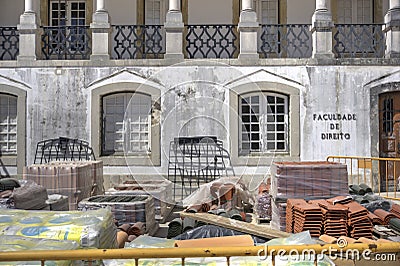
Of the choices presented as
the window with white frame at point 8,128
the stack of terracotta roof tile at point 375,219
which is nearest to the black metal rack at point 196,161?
the window with white frame at point 8,128

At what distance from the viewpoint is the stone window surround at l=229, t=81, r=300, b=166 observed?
12.4 meters

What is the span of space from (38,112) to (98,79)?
1.90 metres

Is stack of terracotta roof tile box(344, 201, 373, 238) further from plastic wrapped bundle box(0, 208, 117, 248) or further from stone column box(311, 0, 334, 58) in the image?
stone column box(311, 0, 334, 58)

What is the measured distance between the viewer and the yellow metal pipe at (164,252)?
9.18 ft

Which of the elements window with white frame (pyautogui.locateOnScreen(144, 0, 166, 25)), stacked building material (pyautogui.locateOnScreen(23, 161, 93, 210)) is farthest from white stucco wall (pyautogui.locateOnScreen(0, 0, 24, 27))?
stacked building material (pyautogui.locateOnScreen(23, 161, 93, 210))

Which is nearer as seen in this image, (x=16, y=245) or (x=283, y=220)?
(x=16, y=245)

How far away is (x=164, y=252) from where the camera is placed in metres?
2.92

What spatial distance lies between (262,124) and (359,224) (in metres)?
6.15

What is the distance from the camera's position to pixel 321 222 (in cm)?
701

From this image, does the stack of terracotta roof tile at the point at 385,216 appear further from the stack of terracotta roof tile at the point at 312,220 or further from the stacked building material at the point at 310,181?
the stack of terracotta roof tile at the point at 312,220

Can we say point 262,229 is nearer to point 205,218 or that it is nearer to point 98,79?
point 205,218

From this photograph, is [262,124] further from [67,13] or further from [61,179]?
[67,13]

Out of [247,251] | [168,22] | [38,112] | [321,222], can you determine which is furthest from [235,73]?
[247,251]

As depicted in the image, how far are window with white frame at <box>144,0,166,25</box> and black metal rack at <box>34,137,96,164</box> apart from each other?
4824 millimetres
